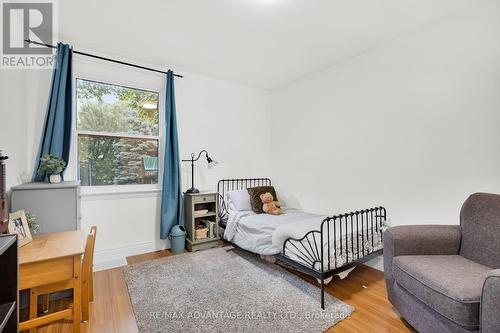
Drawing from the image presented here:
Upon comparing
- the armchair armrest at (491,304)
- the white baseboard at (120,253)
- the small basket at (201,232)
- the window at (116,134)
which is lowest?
the white baseboard at (120,253)

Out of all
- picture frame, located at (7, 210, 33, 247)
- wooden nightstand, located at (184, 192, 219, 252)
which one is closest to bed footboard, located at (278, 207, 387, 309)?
wooden nightstand, located at (184, 192, 219, 252)

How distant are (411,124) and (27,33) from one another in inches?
161

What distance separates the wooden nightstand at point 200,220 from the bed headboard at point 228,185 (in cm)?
14

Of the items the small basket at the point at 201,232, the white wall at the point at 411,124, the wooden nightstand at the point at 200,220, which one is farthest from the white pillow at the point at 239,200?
the white wall at the point at 411,124

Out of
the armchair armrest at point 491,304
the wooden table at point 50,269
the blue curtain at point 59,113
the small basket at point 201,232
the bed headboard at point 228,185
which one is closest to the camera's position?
the armchair armrest at point 491,304

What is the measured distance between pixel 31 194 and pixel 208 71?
2569 mm

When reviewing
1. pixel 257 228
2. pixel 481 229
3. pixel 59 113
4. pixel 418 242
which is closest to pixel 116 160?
pixel 59 113

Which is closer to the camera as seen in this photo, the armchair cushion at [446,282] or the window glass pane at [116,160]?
the armchair cushion at [446,282]

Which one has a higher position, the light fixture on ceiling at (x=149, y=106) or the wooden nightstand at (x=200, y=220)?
the light fixture on ceiling at (x=149, y=106)

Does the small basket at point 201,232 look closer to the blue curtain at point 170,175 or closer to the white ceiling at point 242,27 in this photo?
the blue curtain at point 170,175

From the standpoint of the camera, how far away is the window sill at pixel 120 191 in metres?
2.91

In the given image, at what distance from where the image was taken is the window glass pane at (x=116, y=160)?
2957 millimetres

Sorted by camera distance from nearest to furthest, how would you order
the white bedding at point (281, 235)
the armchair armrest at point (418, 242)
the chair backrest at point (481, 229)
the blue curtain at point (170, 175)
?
1. the chair backrest at point (481, 229)
2. the armchair armrest at point (418, 242)
3. the white bedding at point (281, 235)
4. the blue curtain at point (170, 175)

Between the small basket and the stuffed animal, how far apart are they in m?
0.88
